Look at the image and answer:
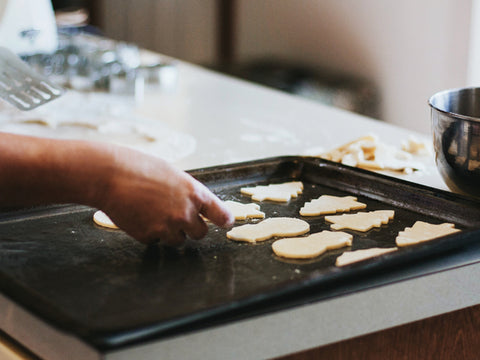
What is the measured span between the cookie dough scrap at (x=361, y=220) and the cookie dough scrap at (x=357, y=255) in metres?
0.10

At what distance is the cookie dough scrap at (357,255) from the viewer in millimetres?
918

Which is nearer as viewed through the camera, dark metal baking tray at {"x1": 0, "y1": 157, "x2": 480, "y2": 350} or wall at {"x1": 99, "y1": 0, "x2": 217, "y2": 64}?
dark metal baking tray at {"x1": 0, "y1": 157, "x2": 480, "y2": 350}

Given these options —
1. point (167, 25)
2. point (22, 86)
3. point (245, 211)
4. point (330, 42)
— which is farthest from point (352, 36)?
point (245, 211)

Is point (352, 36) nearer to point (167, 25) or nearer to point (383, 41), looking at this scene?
point (383, 41)

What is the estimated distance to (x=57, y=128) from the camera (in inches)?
70.4

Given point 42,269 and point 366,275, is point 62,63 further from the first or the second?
point 366,275

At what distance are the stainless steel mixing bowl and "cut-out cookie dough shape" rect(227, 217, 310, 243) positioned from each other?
0.29 meters

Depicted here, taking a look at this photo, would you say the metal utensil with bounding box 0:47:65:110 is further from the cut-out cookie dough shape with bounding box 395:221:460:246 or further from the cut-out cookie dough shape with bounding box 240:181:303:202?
the cut-out cookie dough shape with bounding box 395:221:460:246

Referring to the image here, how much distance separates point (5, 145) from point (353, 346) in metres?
0.52

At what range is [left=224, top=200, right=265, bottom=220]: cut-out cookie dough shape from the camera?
1113 millimetres

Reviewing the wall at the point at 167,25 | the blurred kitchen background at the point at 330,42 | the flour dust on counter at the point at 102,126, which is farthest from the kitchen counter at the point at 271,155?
the wall at the point at 167,25

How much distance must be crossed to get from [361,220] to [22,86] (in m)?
0.77

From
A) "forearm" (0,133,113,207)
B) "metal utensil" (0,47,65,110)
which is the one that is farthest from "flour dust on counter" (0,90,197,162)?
"forearm" (0,133,113,207)

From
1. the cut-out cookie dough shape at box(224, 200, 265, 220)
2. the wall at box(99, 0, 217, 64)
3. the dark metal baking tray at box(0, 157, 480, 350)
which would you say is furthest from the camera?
the wall at box(99, 0, 217, 64)
